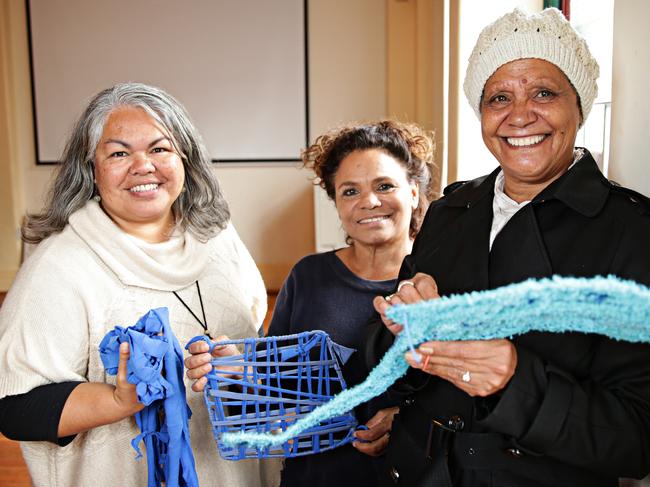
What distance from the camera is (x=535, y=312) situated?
32.8 inches

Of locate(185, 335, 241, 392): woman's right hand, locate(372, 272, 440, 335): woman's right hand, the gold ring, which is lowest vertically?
locate(185, 335, 241, 392): woman's right hand

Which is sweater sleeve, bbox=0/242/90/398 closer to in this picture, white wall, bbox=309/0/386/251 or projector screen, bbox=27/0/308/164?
white wall, bbox=309/0/386/251

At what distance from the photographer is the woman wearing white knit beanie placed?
3.06ft

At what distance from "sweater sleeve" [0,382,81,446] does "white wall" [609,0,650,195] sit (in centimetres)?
126

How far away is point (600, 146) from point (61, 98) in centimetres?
568

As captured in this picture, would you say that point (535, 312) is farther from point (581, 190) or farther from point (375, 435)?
point (375, 435)

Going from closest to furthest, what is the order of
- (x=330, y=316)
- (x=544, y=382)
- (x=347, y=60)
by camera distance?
(x=544, y=382) < (x=330, y=316) < (x=347, y=60)

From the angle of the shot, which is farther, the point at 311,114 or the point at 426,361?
the point at 311,114

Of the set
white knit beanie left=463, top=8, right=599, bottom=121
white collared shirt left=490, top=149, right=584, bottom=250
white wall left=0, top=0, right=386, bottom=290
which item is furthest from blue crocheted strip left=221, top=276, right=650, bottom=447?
white wall left=0, top=0, right=386, bottom=290

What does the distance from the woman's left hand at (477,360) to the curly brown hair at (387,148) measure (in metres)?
1.00

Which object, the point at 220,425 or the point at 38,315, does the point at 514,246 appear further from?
the point at 38,315

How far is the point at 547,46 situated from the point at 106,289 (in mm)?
1063

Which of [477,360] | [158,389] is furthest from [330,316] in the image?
[477,360]

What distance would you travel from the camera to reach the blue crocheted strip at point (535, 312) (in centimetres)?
79
